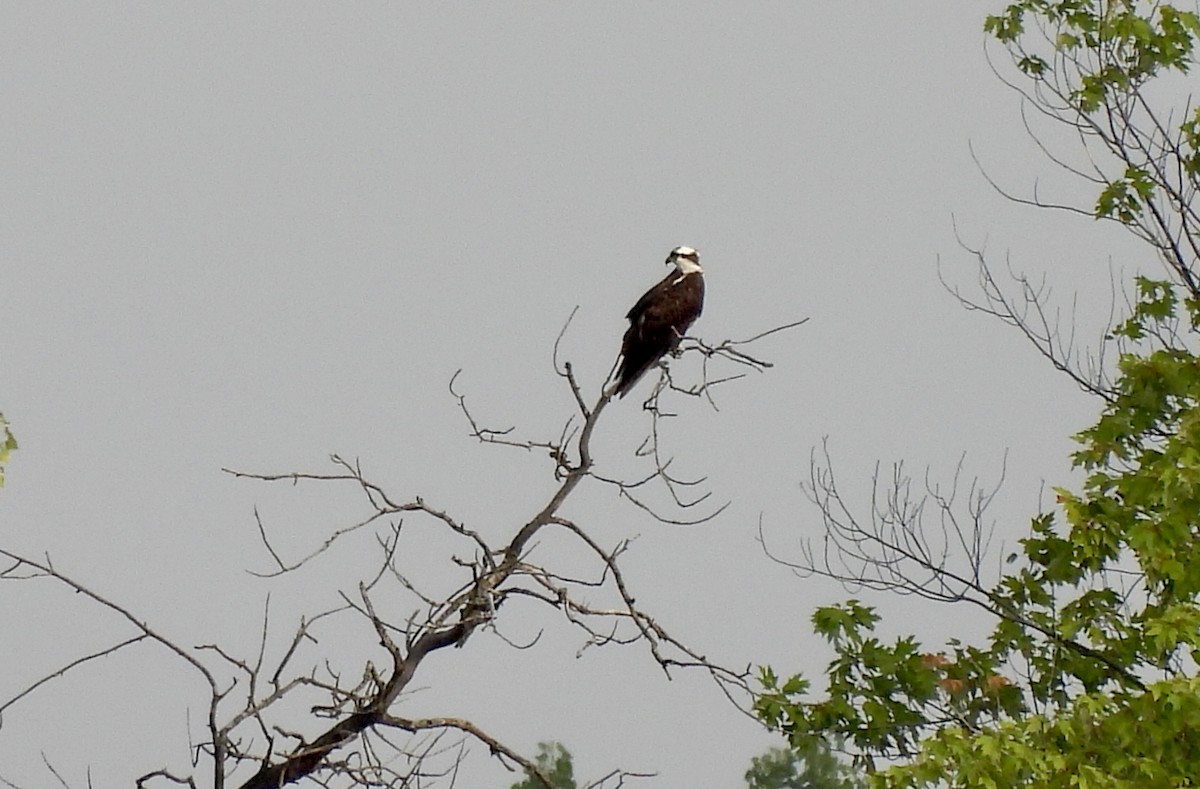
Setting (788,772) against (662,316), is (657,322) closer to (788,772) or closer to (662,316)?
(662,316)

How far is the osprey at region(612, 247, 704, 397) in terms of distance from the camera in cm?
710

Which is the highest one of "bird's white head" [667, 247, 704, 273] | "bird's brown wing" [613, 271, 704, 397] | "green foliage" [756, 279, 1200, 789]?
"bird's white head" [667, 247, 704, 273]

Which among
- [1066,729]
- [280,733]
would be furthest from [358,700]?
[1066,729]

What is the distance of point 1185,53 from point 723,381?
5.34 m

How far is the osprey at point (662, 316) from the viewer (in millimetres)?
7098

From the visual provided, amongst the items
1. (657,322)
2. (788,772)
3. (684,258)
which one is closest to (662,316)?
(657,322)

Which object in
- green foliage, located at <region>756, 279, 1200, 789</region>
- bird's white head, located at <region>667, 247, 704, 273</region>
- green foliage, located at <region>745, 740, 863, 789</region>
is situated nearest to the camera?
green foliage, located at <region>756, 279, 1200, 789</region>

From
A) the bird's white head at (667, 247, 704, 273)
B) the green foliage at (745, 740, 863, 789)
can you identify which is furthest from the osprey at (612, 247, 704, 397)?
the green foliage at (745, 740, 863, 789)

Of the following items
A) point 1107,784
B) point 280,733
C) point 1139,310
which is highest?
point 1139,310

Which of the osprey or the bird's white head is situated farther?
the bird's white head

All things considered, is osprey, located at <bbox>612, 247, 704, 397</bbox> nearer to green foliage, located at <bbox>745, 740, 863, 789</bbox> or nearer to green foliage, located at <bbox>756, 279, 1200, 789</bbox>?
green foliage, located at <bbox>756, 279, 1200, 789</bbox>

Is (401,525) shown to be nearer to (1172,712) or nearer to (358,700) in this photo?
(358,700)

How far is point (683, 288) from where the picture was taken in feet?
→ 26.1

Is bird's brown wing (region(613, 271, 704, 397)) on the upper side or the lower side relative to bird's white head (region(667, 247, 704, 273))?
lower
